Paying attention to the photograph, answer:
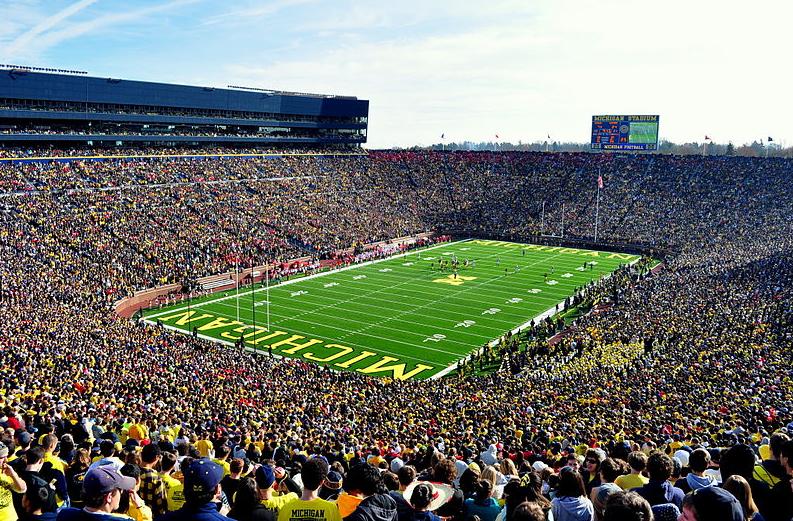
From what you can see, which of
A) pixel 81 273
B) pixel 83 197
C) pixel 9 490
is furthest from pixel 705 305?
pixel 83 197

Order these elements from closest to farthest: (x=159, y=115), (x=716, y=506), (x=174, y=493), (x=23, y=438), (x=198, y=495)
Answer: (x=716, y=506)
(x=198, y=495)
(x=174, y=493)
(x=23, y=438)
(x=159, y=115)

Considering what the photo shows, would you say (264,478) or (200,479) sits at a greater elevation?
(200,479)

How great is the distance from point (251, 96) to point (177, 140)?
1126 cm

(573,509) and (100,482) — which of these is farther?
(573,509)

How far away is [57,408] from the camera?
13641 mm

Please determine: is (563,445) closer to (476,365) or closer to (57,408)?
(57,408)

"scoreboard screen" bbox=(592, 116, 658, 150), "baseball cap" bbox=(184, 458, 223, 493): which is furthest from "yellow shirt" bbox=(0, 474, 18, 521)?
"scoreboard screen" bbox=(592, 116, 658, 150)

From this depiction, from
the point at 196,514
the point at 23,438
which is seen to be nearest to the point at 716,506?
the point at 196,514

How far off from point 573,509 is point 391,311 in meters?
31.1

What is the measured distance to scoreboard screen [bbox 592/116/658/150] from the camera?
70.1m

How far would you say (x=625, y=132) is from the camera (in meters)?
71.6

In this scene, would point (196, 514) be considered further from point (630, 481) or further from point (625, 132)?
point (625, 132)

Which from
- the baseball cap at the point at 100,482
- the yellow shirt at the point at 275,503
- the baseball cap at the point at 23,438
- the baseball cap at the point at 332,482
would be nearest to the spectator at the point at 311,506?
the yellow shirt at the point at 275,503

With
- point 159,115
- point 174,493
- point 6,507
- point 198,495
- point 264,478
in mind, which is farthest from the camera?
point 159,115
